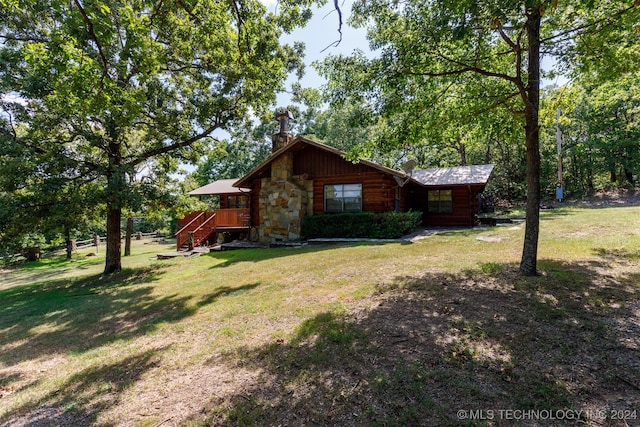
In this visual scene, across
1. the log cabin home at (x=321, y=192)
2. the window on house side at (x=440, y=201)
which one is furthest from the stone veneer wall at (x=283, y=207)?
the window on house side at (x=440, y=201)

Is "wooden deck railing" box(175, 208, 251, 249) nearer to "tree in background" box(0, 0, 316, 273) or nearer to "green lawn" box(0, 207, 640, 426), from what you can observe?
"tree in background" box(0, 0, 316, 273)

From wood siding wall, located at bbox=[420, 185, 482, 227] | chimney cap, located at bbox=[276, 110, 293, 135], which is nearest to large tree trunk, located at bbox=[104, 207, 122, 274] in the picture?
chimney cap, located at bbox=[276, 110, 293, 135]

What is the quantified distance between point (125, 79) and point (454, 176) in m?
15.4

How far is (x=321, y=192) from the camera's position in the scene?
14.4 metres

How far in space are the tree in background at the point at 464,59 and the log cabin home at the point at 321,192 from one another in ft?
19.2

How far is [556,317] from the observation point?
3.81 m

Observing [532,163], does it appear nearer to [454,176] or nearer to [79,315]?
[79,315]

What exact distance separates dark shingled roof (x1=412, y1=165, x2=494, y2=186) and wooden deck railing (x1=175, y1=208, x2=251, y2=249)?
32.3ft

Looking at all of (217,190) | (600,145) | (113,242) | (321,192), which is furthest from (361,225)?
(600,145)

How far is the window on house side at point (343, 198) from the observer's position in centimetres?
1384

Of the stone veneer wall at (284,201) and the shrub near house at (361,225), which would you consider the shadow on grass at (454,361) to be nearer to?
the shrub near house at (361,225)

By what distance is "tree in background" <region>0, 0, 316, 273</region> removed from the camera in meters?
5.40

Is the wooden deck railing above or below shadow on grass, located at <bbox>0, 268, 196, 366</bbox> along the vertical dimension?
above

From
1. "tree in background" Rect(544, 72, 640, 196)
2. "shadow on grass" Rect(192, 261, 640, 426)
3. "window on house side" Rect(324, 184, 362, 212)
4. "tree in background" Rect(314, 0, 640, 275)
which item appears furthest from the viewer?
"tree in background" Rect(544, 72, 640, 196)
